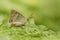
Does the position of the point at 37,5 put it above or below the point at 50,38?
above

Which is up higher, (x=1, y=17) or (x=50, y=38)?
(x=1, y=17)

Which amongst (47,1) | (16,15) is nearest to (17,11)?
(16,15)

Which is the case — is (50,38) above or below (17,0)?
below

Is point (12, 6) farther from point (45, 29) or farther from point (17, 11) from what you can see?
point (45, 29)

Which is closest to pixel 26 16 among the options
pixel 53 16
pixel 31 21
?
pixel 31 21

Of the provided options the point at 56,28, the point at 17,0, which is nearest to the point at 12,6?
the point at 17,0

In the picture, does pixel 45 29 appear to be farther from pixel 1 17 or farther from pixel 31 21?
pixel 1 17

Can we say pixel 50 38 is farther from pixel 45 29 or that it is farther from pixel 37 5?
pixel 37 5

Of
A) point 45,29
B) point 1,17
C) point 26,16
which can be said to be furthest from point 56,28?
point 1,17
